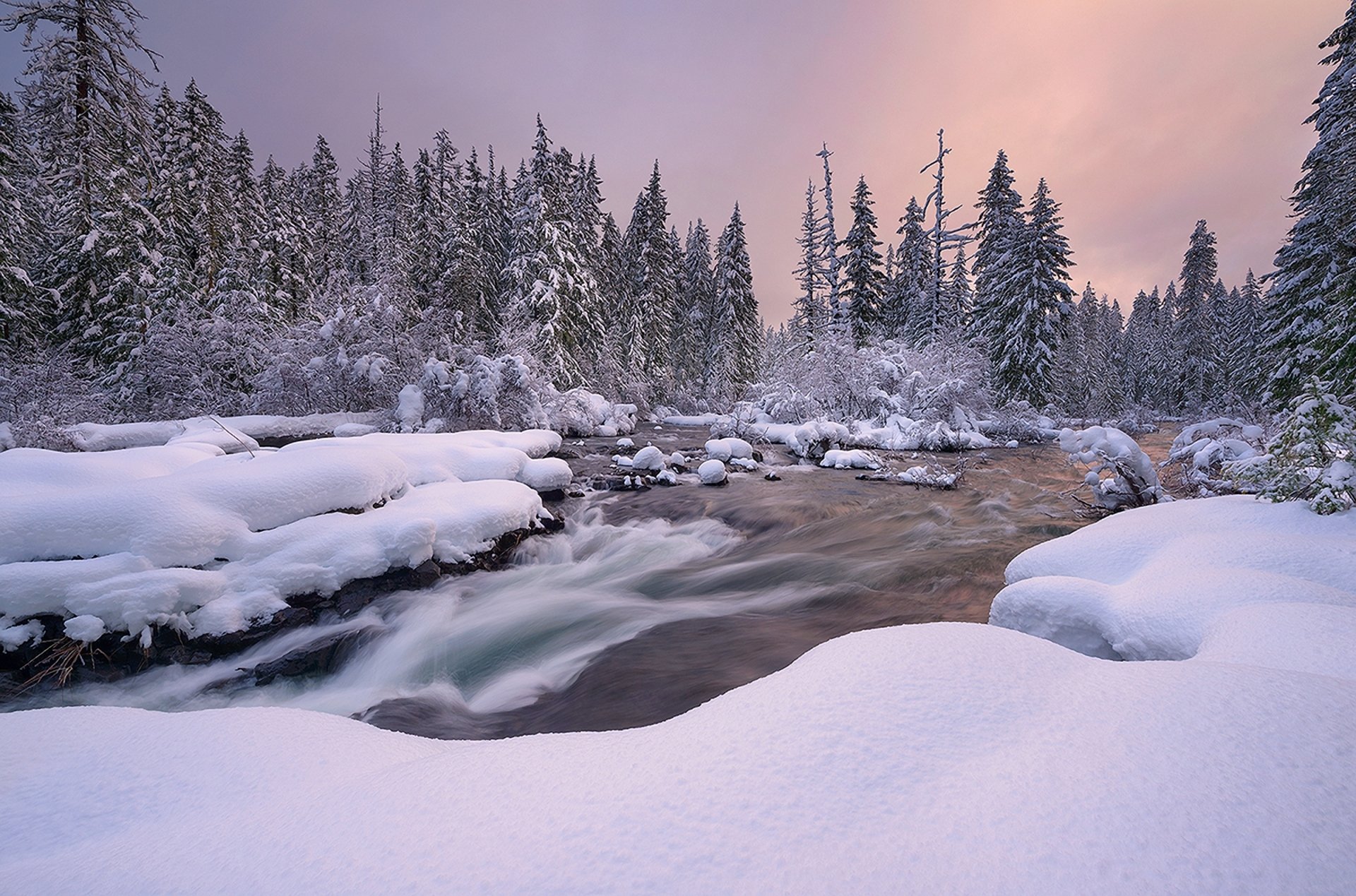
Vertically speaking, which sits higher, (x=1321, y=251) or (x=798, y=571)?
(x=1321, y=251)

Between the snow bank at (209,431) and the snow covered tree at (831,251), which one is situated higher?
the snow covered tree at (831,251)

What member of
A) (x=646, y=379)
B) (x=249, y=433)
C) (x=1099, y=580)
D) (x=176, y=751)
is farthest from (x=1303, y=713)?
(x=646, y=379)

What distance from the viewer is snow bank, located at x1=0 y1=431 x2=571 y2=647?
403cm

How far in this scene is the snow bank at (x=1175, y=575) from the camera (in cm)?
277

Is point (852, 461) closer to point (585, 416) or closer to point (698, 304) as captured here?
point (585, 416)

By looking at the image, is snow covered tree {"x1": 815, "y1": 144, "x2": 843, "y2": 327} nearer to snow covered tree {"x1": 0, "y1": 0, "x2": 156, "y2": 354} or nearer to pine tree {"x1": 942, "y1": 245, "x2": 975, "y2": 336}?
pine tree {"x1": 942, "y1": 245, "x2": 975, "y2": 336}

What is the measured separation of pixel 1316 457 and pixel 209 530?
9.15 meters

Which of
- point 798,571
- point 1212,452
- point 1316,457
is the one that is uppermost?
point 1212,452

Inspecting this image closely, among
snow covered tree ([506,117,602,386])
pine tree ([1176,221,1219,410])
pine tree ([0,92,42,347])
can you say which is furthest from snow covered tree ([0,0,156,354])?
pine tree ([1176,221,1219,410])

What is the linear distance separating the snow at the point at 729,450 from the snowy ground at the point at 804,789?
12455 millimetres

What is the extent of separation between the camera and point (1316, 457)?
398 cm

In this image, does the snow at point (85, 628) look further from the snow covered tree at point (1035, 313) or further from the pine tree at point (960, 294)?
the pine tree at point (960, 294)

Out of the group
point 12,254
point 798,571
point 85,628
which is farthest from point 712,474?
point 12,254

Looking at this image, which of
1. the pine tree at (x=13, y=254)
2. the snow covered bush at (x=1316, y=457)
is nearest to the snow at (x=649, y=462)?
the snow covered bush at (x=1316, y=457)
